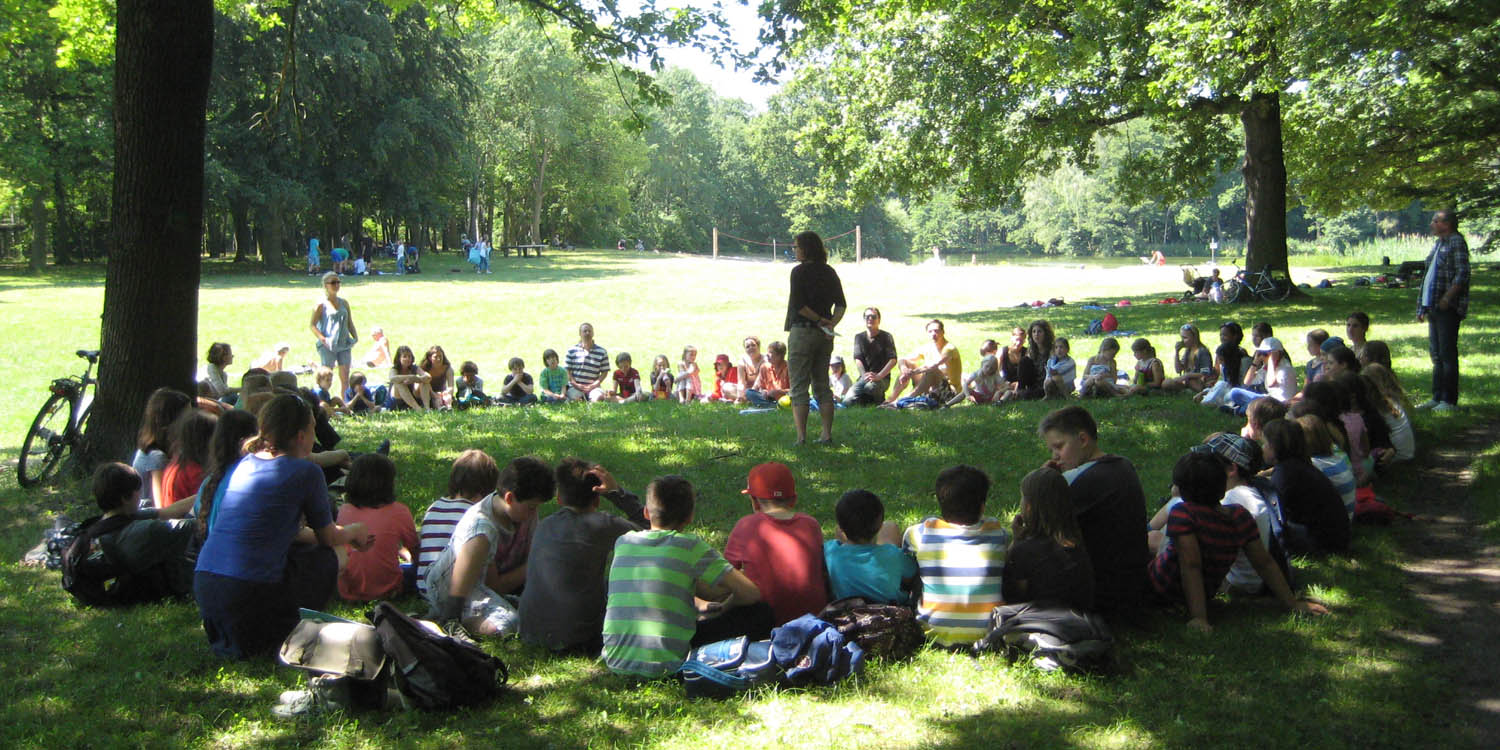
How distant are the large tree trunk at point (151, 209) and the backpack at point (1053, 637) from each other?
6253mm

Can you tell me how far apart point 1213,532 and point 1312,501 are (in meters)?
1.38

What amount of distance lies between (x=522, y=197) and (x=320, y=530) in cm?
7125

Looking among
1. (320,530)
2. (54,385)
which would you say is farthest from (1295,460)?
(54,385)

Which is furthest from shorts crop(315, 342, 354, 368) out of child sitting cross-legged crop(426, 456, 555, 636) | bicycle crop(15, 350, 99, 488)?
child sitting cross-legged crop(426, 456, 555, 636)

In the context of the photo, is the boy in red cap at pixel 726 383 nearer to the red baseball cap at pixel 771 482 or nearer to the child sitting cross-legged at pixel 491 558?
the child sitting cross-legged at pixel 491 558

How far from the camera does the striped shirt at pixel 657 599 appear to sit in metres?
4.60

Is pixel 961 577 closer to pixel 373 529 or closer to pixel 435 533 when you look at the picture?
pixel 435 533

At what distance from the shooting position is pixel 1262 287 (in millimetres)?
22641

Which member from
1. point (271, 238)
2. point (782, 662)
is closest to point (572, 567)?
point (782, 662)

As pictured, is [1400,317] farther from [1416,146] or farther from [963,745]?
[963,745]

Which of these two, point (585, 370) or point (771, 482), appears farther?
point (585, 370)

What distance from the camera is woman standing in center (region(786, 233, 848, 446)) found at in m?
8.73

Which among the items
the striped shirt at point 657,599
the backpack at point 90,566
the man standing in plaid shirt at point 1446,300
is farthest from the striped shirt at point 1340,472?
the backpack at point 90,566

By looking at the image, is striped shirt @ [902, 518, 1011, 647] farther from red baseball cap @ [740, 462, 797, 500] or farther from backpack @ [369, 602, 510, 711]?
backpack @ [369, 602, 510, 711]
